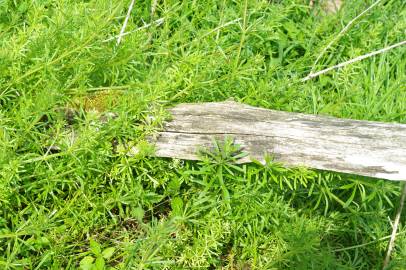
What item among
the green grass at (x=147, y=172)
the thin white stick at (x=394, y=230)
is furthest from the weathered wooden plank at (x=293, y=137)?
the thin white stick at (x=394, y=230)

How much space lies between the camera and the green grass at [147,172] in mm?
3396

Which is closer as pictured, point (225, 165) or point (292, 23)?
point (225, 165)

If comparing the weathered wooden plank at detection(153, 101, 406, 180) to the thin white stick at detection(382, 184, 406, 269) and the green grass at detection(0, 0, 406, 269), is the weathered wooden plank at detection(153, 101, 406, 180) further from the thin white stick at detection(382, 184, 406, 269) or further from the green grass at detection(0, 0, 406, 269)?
the thin white stick at detection(382, 184, 406, 269)

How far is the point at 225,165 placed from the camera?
3555mm

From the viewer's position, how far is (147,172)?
3672 mm

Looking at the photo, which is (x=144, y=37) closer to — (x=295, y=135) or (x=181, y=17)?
(x=181, y=17)

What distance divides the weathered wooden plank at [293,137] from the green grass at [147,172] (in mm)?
85

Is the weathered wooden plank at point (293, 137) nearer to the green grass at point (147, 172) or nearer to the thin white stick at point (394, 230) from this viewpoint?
the green grass at point (147, 172)

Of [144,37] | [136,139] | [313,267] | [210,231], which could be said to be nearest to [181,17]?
[144,37]

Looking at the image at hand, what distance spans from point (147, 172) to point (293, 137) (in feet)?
2.62

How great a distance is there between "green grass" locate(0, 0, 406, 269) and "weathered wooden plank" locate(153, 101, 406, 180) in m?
0.08

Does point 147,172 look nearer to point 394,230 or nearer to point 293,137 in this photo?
point 293,137

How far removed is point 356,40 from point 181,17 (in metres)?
1.24

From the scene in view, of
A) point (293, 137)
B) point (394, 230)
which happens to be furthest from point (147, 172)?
point (394, 230)
